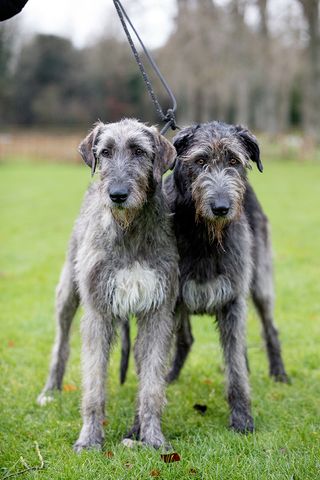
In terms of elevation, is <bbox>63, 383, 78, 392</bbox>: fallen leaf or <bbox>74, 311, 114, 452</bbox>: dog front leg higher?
<bbox>74, 311, 114, 452</bbox>: dog front leg

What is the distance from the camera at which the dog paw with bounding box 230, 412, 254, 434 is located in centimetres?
477

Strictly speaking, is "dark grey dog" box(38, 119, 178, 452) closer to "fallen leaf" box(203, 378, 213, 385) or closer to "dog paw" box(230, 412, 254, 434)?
"dog paw" box(230, 412, 254, 434)

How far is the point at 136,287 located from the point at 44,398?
1.71 metres

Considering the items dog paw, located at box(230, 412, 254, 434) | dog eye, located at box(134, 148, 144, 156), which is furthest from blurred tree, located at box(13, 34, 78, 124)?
dog paw, located at box(230, 412, 254, 434)

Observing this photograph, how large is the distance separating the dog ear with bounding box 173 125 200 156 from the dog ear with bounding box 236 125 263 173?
0.35m

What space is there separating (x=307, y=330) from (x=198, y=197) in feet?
12.3

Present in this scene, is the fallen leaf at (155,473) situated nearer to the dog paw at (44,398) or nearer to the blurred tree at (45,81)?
the dog paw at (44,398)

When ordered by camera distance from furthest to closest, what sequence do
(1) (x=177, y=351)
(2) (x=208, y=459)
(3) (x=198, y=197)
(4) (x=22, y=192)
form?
(4) (x=22, y=192) < (1) (x=177, y=351) < (3) (x=198, y=197) < (2) (x=208, y=459)

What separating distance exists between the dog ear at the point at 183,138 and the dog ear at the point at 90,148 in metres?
0.61

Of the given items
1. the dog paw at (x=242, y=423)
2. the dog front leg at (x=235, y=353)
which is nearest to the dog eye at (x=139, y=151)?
the dog front leg at (x=235, y=353)

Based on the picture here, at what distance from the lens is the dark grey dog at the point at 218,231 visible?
4.43 m

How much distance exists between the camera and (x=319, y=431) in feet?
15.1

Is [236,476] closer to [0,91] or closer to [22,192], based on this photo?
[22,192]

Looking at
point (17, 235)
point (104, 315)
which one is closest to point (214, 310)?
point (104, 315)
